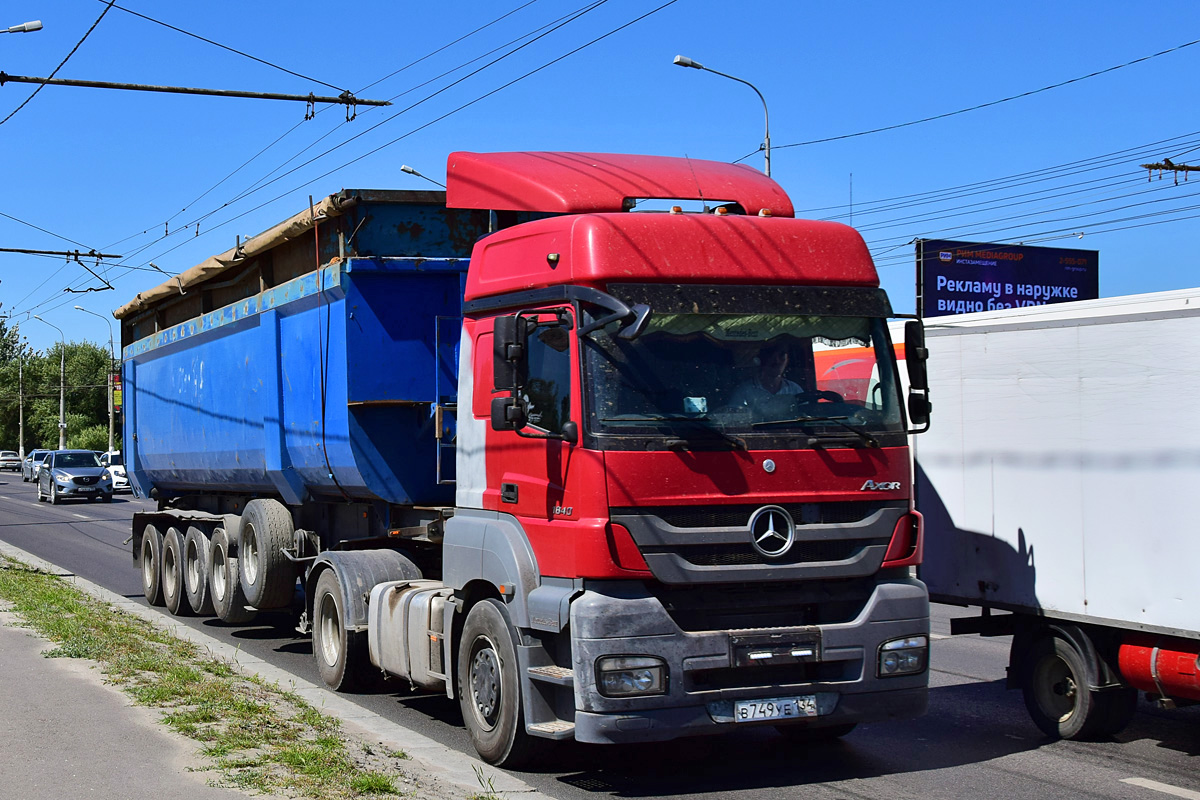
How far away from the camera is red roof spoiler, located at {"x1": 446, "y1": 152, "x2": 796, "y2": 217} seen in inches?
302

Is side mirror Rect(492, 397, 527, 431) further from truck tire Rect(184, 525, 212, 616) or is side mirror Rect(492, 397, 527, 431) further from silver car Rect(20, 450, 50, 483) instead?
silver car Rect(20, 450, 50, 483)

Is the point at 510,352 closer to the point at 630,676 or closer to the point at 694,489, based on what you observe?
the point at 694,489

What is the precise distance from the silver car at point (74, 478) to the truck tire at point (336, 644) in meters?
38.1

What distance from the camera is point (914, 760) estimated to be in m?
7.50

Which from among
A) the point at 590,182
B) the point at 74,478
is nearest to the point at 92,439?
the point at 74,478

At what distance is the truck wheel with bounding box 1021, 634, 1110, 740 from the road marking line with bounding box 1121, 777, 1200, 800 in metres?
0.77

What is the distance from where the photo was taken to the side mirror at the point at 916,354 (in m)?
7.39

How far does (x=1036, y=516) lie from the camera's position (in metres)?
8.00

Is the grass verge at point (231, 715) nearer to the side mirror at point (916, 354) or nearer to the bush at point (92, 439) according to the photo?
the side mirror at point (916, 354)

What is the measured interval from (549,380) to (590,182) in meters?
1.48

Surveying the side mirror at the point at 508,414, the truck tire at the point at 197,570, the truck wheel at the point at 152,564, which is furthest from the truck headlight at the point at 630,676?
the truck wheel at the point at 152,564

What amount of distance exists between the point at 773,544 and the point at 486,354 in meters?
2.13

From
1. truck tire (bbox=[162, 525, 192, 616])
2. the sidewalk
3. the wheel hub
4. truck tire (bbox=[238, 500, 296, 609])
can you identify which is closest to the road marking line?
the wheel hub

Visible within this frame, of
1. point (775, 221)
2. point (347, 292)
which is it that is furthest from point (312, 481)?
point (775, 221)
